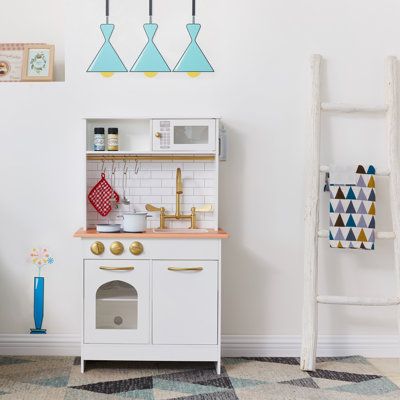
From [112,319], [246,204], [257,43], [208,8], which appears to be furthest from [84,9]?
[112,319]

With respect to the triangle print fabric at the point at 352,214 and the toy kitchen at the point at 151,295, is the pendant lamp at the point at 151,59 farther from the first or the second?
the triangle print fabric at the point at 352,214

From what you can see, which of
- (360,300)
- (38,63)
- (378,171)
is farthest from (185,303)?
(38,63)

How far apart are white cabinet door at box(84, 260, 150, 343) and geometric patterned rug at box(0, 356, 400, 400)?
22 cm

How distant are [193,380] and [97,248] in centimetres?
92

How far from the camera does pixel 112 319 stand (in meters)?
3.71

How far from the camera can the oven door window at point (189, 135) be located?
3867 millimetres

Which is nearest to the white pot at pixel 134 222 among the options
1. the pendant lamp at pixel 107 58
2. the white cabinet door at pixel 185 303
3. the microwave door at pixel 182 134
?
the white cabinet door at pixel 185 303

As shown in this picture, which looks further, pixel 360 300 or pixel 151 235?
pixel 360 300

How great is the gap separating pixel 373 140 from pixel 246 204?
2.96 ft

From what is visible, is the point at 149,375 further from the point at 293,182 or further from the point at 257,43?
the point at 257,43

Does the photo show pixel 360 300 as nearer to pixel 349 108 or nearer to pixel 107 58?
pixel 349 108

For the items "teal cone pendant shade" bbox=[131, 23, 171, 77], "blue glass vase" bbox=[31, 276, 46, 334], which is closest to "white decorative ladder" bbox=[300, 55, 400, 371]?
"teal cone pendant shade" bbox=[131, 23, 171, 77]

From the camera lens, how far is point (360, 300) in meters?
3.90

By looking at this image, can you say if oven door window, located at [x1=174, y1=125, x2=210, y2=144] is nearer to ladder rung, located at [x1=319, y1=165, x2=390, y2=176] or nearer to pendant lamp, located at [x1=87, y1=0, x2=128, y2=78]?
pendant lamp, located at [x1=87, y1=0, x2=128, y2=78]
